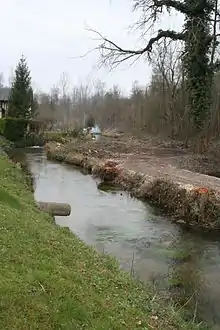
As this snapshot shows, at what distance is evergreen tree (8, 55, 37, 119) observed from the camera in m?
50.6

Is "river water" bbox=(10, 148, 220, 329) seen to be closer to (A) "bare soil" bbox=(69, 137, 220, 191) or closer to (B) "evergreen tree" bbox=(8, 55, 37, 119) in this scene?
(A) "bare soil" bbox=(69, 137, 220, 191)

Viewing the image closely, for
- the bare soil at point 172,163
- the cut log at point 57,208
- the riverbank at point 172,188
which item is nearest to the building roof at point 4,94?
the bare soil at point 172,163

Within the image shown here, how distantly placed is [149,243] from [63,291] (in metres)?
7.09

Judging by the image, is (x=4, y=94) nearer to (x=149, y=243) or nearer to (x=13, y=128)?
(x=13, y=128)

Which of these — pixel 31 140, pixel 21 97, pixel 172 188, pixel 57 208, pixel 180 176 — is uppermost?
pixel 21 97

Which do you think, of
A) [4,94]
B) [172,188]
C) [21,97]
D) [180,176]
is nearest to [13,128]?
[21,97]

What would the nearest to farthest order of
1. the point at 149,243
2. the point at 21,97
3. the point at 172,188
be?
the point at 149,243
the point at 172,188
the point at 21,97

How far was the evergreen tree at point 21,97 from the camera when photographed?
5056 cm

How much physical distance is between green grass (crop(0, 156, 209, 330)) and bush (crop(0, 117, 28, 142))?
36.8 metres

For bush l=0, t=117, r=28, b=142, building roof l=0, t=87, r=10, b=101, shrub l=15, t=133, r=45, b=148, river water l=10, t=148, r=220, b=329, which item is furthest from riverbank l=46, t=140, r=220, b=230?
building roof l=0, t=87, r=10, b=101

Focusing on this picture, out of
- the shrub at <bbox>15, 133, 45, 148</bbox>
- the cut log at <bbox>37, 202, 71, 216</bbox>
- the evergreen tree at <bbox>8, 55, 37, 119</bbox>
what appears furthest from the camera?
the evergreen tree at <bbox>8, 55, 37, 119</bbox>

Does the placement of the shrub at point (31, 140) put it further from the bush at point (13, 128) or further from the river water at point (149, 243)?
the river water at point (149, 243)

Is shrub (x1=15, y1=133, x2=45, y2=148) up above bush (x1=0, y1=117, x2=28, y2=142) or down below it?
below

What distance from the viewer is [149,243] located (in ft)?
40.3
